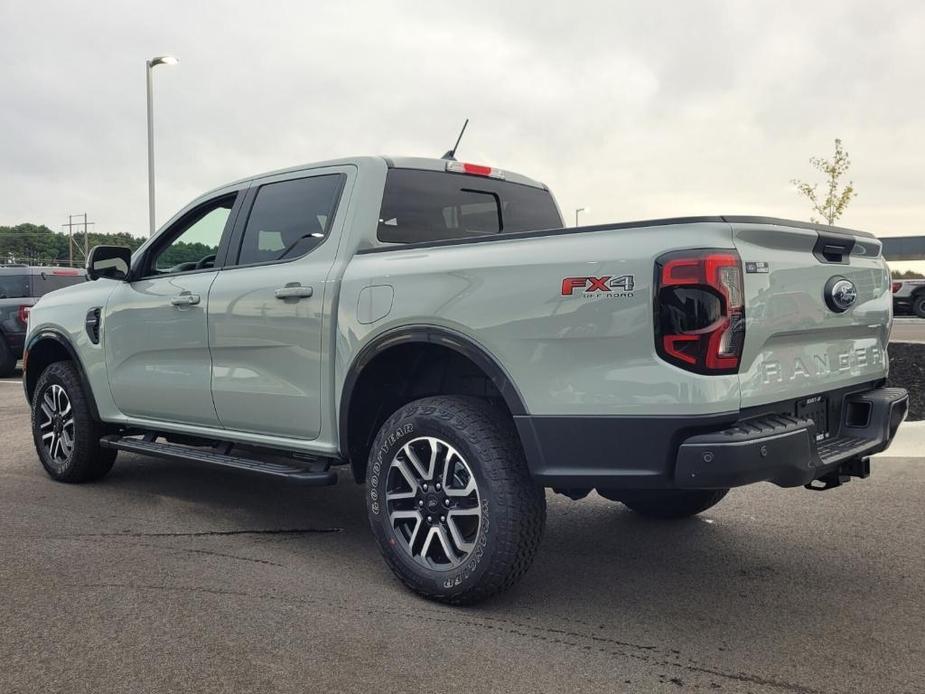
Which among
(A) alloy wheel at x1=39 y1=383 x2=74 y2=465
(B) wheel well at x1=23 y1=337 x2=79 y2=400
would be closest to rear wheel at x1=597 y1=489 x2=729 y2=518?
(A) alloy wheel at x1=39 y1=383 x2=74 y2=465

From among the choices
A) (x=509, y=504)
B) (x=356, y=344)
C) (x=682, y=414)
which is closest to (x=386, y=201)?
(x=356, y=344)

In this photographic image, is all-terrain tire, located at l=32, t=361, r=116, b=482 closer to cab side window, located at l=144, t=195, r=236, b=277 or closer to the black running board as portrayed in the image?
the black running board

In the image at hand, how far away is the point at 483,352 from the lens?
350 centimetres

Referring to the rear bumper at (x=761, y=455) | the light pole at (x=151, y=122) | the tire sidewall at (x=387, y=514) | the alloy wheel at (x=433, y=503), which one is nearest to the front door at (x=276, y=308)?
the tire sidewall at (x=387, y=514)

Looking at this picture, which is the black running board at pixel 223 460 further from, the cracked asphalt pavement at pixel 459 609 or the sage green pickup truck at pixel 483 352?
the cracked asphalt pavement at pixel 459 609

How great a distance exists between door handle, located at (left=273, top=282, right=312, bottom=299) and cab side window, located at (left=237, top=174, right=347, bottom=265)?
0.21 m

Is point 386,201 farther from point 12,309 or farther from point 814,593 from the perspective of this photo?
point 12,309

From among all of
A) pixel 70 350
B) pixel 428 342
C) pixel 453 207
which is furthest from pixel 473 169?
pixel 70 350

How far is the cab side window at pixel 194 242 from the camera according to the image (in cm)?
508

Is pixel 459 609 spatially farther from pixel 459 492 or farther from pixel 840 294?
pixel 840 294

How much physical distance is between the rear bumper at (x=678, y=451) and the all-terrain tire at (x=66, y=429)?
364 cm

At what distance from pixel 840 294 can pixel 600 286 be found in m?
1.11

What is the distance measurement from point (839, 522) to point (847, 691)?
228 cm

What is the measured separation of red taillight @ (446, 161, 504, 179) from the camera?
4793mm
